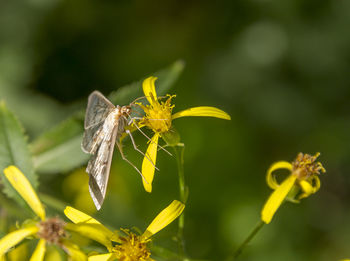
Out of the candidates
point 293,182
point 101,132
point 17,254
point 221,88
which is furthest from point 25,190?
point 221,88

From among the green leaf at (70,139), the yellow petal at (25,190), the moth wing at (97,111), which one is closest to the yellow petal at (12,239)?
the yellow petal at (25,190)

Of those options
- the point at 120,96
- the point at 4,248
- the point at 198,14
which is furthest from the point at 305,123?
the point at 4,248

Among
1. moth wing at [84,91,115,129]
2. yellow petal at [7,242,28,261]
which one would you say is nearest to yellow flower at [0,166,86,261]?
moth wing at [84,91,115,129]

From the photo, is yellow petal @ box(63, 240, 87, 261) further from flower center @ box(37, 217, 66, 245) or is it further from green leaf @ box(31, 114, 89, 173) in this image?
green leaf @ box(31, 114, 89, 173)

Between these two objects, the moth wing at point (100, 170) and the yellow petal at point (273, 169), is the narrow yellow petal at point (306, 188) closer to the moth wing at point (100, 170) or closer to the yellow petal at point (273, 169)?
the yellow petal at point (273, 169)

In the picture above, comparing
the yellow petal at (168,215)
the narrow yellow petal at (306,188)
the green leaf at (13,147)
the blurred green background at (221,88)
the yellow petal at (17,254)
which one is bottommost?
the yellow petal at (17,254)
